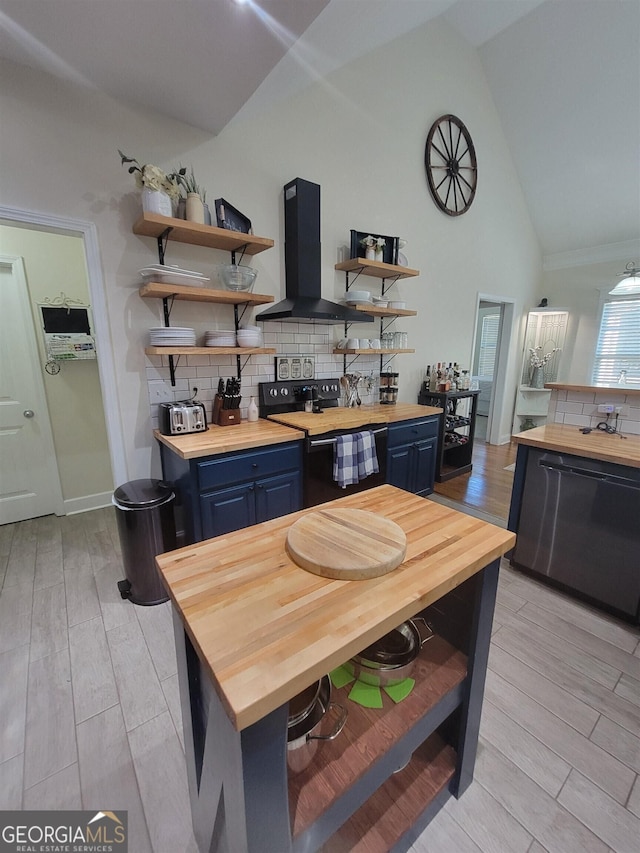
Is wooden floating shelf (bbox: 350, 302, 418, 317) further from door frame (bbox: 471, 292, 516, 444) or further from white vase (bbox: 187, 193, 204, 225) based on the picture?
door frame (bbox: 471, 292, 516, 444)

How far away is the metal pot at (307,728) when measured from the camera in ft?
2.85

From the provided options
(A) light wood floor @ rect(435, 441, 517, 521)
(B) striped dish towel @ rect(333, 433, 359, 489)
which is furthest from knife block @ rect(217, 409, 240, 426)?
(A) light wood floor @ rect(435, 441, 517, 521)

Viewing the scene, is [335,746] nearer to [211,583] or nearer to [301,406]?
[211,583]

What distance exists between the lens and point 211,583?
0.81 m

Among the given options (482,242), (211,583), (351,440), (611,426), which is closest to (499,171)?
(482,242)

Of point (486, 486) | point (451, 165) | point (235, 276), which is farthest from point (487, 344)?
point (235, 276)

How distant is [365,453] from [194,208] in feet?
6.44

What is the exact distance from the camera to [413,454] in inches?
126

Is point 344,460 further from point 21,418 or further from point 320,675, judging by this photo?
point 21,418

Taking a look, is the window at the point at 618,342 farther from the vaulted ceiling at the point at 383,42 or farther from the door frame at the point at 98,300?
the door frame at the point at 98,300

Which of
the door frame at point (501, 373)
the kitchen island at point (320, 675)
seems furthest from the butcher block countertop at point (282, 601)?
the door frame at point (501, 373)

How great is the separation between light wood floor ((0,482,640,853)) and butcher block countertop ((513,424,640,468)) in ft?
3.02

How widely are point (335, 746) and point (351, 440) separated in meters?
1.80

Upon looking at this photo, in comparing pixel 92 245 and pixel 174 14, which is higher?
pixel 174 14
